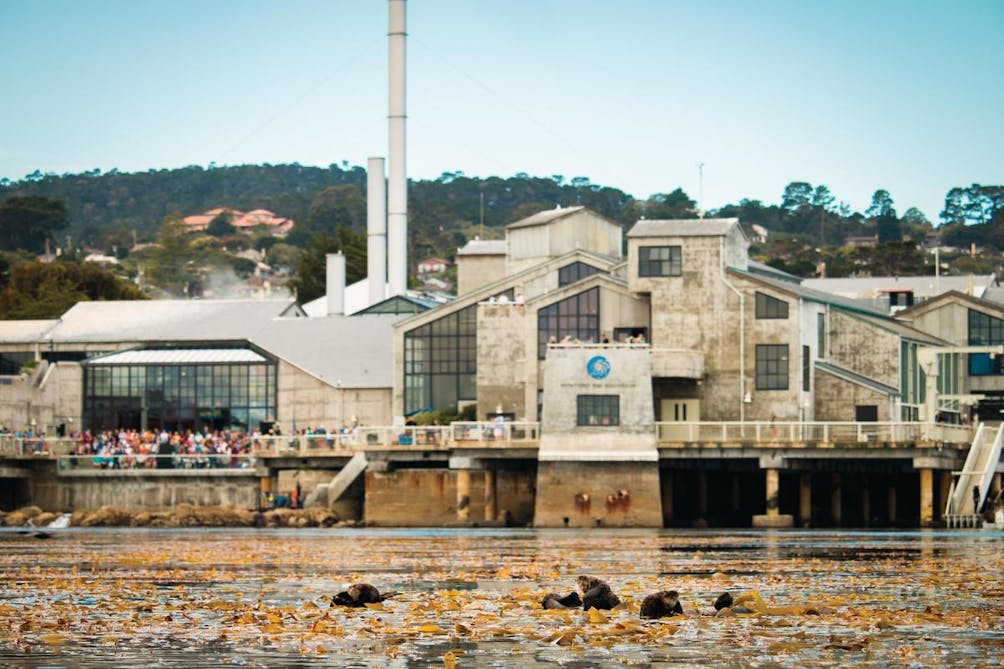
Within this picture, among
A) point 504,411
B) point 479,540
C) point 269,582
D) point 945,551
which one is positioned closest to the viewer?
point 269,582

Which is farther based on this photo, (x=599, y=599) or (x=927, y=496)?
(x=927, y=496)

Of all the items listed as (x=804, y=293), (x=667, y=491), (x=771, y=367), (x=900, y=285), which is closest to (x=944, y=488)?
(x=771, y=367)

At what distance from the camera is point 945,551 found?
48.2m

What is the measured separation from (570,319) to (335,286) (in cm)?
→ 3072

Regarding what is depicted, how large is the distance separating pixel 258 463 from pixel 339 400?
11047 millimetres

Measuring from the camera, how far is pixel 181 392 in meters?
87.0

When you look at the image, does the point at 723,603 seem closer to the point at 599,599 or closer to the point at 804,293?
the point at 599,599

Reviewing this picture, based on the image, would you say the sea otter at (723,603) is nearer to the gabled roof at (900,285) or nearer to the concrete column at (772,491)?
the concrete column at (772,491)

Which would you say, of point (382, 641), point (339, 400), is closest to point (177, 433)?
point (339, 400)

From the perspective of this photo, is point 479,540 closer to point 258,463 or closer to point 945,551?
point 945,551

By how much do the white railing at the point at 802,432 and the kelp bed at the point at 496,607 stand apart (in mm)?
14983

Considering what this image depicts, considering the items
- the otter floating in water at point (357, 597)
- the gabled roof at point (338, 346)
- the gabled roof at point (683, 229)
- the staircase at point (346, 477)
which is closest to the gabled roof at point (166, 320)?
the gabled roof at point (338, 346)

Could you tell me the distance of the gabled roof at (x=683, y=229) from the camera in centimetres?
7381

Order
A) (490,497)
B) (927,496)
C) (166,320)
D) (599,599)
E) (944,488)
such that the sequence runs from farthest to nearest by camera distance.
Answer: (166,320) → (490,497) → (944,488) → (927,496) → (599,599)
